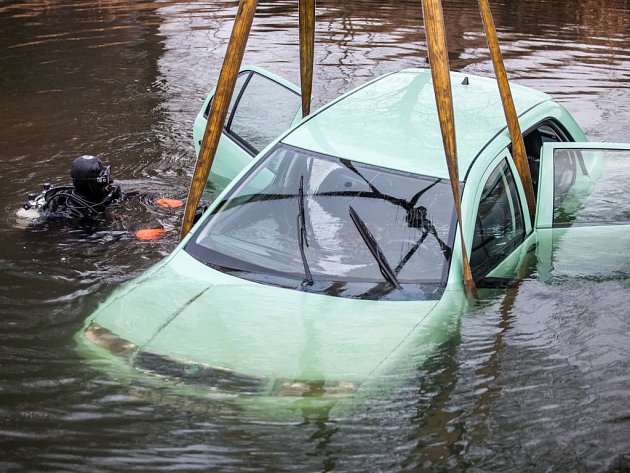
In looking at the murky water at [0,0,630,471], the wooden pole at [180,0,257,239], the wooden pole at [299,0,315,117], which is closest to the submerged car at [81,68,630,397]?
the murky water at [0,0,630,471]

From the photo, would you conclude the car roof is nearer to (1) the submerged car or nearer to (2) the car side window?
(1) the submerged car

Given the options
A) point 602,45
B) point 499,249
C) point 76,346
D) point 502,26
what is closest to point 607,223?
point 499,249

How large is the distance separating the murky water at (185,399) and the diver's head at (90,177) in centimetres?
30

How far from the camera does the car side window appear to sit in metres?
5.89

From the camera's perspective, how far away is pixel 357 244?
5.53 metres

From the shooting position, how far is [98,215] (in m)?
7.91

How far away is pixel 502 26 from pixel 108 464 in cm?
1398

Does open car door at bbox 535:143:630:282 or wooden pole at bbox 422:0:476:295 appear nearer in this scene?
wooden pole at bbox 422:0:476:295

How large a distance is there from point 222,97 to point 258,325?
1896mm

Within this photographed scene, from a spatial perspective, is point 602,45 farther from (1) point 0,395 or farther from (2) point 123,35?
(1) point 0,395

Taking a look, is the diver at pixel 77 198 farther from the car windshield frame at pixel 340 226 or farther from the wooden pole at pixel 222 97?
the car windshield frame at pixel 340 226

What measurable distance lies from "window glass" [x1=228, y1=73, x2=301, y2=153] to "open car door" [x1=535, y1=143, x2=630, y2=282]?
2.43 meters

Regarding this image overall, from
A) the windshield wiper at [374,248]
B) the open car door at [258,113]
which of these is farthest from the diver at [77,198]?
the windshield wiper at [374,248]

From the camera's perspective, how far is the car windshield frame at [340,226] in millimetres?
5352
